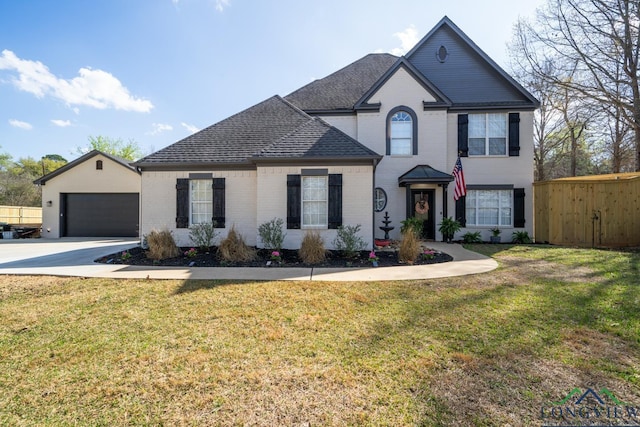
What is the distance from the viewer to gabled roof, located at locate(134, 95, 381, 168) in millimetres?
9070

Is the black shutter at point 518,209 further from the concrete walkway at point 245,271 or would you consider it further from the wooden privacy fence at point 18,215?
the wooden privacy fence at point 18,215

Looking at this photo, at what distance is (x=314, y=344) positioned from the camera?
326cm

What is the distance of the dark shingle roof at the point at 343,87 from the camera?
13359 millimetres

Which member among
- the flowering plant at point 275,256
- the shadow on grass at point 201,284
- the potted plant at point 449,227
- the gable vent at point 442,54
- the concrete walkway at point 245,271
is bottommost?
the shadow on grass at point 201,284

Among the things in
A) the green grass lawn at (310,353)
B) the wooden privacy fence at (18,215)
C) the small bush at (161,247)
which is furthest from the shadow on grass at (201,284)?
the wooden privacy fence at (18,215)

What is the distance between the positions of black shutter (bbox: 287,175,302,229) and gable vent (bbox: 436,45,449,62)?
9445 millimetres

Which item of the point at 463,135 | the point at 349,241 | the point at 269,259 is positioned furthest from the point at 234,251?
the point at 463,135

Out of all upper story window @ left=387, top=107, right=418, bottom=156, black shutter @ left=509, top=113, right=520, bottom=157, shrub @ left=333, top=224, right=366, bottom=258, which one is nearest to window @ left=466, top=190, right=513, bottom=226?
black shutter @ left=509, top=113, right=520, bottom=157

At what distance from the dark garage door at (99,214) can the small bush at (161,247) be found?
8.56 m

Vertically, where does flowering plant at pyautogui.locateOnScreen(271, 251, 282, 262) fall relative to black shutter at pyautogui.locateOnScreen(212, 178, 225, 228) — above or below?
below

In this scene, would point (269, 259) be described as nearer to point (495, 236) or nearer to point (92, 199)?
point (495, 236)

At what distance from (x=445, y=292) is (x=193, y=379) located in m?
4.34

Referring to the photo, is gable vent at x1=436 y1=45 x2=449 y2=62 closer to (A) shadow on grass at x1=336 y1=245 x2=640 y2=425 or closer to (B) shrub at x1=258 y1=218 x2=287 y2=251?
(B) shrub at x1=258 y1=218 x2=287 y2=251

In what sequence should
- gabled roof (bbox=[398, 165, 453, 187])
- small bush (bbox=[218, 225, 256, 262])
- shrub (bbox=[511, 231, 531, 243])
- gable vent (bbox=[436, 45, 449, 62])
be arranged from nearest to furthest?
1. small bush (bbox=[218, 225, 256, 262])
2. gabled roof (bbox=[398, 165, 453, 187])
3. shrub (bbox=[511, 231, 531, 243])
4. gable vent (bbox=[436, 45, 449, 62])
